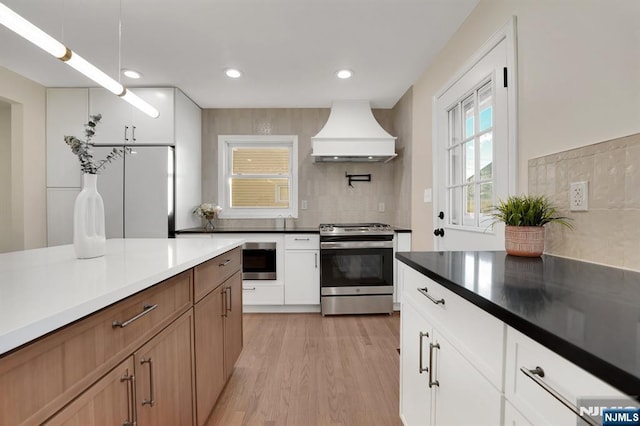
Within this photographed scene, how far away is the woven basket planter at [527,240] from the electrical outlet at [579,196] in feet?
0.47

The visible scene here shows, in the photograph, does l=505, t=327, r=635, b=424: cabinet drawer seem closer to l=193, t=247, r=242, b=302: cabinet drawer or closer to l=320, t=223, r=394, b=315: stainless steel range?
l=193, t=247, r=242, b=302: cabinet drawer

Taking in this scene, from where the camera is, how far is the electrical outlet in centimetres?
112

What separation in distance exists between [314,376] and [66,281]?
160cm

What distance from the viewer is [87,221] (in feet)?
4.20

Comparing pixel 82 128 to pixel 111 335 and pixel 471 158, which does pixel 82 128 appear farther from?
pixel 471 158

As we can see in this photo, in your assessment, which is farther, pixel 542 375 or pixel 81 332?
pixel 81 332

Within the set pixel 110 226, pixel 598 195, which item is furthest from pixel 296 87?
pixel 598 195

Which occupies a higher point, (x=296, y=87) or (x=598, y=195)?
(x=296, y=87)

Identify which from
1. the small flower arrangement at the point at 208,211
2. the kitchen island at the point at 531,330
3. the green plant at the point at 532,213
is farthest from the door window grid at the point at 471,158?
the small flower arrangement at the point at 208,211

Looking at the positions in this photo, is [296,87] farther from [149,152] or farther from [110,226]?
[110,226]

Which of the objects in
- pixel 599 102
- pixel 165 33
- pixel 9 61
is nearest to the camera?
pixel 599 102

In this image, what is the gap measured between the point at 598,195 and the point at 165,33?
2.79m

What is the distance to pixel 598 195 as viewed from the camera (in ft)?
3.54

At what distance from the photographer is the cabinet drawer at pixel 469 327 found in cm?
71
